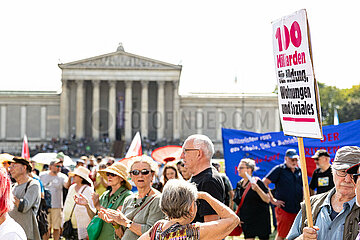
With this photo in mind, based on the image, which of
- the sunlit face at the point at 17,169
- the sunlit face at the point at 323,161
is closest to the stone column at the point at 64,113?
the sunlit face at the point at 323,161

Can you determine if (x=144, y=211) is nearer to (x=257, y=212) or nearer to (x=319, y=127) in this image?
(x=319, y=127)

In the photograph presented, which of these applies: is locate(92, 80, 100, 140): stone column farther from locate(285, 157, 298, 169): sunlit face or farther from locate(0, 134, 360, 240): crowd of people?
locate(285, 157, 298, 169): sunlit face

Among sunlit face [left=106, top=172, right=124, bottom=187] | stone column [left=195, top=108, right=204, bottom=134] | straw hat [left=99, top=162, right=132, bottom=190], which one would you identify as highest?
stone column [left=195, top=108, right=204, bottom=134]

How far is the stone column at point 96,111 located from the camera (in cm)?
5928

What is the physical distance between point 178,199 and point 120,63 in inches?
2193

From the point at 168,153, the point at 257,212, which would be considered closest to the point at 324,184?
the point at 257,212

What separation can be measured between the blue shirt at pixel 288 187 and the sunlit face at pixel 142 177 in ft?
13.2

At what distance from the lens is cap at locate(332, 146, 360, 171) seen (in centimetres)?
391

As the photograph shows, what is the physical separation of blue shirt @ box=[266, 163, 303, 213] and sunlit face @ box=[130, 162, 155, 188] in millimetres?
4010

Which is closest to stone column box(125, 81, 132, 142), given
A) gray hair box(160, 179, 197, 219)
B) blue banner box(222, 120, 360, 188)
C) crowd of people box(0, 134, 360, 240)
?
blue banner box(222, 120, 360, 188)

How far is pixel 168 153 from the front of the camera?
1303cm

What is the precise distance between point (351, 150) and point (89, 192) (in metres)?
5.07

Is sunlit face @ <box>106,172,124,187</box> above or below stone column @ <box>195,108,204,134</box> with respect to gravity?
below

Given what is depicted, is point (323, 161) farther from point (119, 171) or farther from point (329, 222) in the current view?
point (329, 222)
